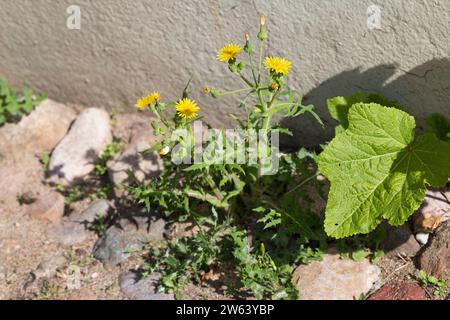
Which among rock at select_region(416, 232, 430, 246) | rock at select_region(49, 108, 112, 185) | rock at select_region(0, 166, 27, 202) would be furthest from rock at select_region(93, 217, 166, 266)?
rock at select_region(416, 232, 430, 246)

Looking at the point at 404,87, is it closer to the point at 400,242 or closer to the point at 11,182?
the point at 400,242

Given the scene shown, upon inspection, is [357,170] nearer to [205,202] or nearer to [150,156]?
[205,202]

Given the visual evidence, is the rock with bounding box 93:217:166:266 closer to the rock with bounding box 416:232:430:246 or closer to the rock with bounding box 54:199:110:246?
the rock with bounding box 54:199:110:246

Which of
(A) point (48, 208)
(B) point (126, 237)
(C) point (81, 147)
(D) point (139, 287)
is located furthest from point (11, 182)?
(D) point (139, 287)

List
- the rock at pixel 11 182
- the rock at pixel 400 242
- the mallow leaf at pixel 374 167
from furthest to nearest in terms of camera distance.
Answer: the rock at pixel 11 182 < the rock at pixel 400 242 < the mallow leaf at pixel 374 167

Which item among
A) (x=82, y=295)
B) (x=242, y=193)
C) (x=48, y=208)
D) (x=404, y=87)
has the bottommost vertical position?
(x=82, y=295)

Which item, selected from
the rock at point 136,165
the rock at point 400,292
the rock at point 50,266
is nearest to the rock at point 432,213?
the rock at point 400,292

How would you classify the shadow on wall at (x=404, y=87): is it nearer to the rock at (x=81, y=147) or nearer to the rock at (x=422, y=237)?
the rock at (x=422, y=237)
